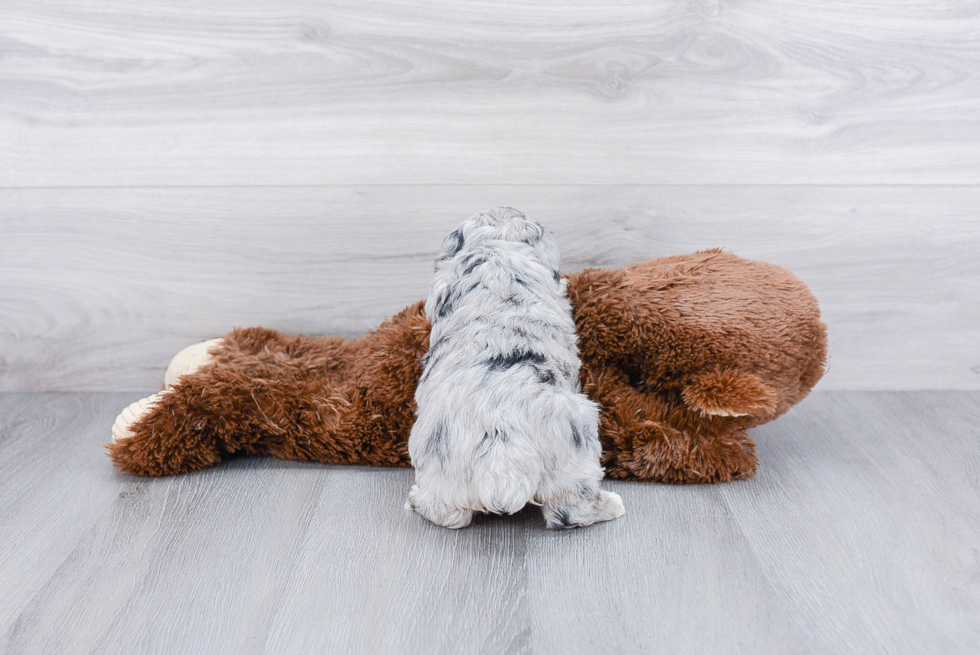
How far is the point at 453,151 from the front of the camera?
2.16m

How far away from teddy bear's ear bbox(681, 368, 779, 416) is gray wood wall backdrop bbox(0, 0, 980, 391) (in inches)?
23.4

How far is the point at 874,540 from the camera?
60.5 inches

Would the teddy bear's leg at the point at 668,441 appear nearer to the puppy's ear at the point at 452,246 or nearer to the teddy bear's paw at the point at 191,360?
→ the puppy's ear at the point at 452,246

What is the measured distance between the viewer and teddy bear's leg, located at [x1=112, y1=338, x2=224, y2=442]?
1.84 metres

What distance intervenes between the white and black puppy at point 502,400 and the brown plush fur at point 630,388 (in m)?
0.16

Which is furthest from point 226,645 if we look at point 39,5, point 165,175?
point 39,5

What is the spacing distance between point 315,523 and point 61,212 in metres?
1.34

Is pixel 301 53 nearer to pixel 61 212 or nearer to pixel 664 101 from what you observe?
pixel 61 212

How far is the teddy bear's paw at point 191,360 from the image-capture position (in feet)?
6.74

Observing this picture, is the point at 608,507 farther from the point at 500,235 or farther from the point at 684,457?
the point at 500,235

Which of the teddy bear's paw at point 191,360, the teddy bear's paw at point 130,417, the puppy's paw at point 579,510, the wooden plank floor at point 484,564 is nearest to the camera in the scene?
the wooden plank floor at point 484,564

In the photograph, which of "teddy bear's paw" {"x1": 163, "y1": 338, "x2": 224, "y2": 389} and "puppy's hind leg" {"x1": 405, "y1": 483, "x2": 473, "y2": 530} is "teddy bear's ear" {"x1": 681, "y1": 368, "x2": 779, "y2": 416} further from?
"teddy bear's paw" {"x1": 163, "y1": 338, "x2": 224, "y2": 389}

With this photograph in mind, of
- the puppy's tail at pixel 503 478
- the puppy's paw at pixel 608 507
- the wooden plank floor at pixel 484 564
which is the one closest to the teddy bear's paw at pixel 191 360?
the wooden plank floor at pixel 484 564

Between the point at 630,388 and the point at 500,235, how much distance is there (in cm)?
50
